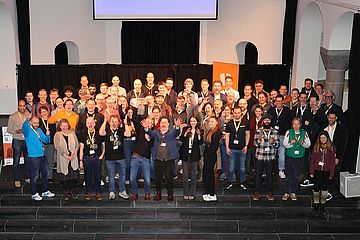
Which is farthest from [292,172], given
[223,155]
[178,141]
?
[178,141]

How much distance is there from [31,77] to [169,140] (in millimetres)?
5335

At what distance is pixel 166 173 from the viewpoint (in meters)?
9.72

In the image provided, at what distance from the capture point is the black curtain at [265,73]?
13.7 meters

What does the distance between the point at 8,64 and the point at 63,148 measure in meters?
5.00

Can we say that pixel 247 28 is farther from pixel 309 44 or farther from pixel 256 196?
pixel 256 196

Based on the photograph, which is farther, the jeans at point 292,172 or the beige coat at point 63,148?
the jeans at point 292,172

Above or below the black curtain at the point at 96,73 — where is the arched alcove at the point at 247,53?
above

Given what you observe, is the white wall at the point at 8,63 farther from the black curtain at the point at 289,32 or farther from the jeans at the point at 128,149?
the black curtain at the point at 289,32

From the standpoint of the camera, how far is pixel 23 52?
13.4 metres

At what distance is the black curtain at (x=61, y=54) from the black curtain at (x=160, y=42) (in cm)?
141

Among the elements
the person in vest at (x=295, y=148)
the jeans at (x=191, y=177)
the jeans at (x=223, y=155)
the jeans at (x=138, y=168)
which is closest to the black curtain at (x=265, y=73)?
the jeans at (x=223, y=155)

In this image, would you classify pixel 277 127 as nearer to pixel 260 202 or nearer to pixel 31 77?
pixel 260 202

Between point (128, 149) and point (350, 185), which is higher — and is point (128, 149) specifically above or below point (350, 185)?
above

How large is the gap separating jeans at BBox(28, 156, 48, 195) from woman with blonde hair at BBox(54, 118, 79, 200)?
353 mm
